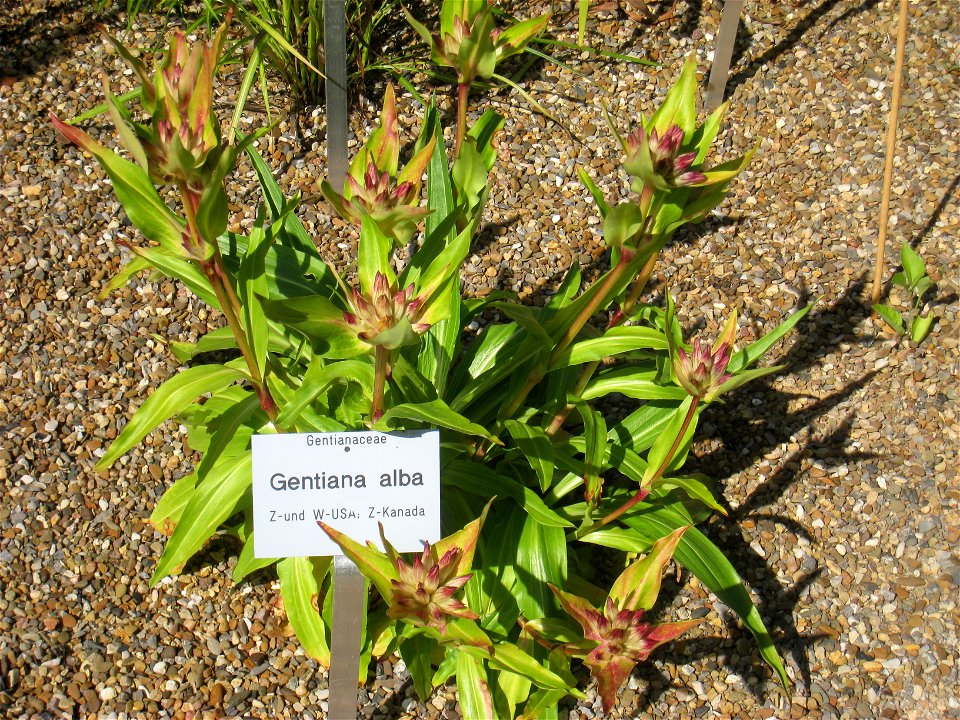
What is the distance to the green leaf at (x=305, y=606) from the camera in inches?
79.8

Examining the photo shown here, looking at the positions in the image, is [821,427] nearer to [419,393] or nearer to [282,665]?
[419,393]

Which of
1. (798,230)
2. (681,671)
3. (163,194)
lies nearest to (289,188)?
(163,194)

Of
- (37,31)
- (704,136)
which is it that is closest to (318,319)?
(704,136)

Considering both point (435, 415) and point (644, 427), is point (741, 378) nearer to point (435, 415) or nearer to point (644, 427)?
point (435, 415)

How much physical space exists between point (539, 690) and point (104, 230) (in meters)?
1.90

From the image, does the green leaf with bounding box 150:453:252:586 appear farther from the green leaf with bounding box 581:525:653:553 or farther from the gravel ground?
the green leaf with bounding box 581:525:653:553

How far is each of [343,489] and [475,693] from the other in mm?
575

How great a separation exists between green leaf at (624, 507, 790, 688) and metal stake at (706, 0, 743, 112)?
1746 mm

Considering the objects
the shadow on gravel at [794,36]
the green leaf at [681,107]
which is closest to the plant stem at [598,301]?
the green leaf at [681,107]

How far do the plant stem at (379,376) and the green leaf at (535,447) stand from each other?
0.35m

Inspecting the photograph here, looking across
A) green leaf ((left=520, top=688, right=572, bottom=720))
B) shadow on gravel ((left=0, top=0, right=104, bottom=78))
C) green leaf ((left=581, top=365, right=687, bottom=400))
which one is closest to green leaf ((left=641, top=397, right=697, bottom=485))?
green leaf ((left=581, top=365, right=687, bottom=400))

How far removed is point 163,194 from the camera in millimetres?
2979

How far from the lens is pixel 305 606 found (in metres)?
2.03

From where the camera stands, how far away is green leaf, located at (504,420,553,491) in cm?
187
